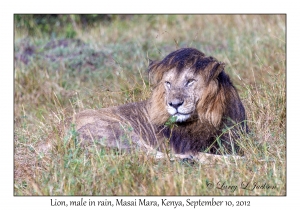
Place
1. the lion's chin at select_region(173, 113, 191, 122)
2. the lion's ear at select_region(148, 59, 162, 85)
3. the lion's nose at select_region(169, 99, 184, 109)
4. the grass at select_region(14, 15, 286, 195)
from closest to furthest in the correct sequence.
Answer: the grass at select_region(14, 15, 286, 195), the lion's nose at select_region(169, 99, 184, 109), the lion's chin at select_region(173, 113, 191, 122), the lion's ear at select_region(148, 59, 162, 85)

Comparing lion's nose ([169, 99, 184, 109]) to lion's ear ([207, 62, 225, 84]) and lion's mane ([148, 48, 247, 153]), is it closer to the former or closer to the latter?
lion's mane ([148, 48, 247, 153])

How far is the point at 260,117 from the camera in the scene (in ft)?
23.6

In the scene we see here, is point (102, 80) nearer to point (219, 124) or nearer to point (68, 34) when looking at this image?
point (68, 34)

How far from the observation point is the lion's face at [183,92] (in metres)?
6.19

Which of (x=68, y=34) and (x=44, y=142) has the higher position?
(x=68, y=34)

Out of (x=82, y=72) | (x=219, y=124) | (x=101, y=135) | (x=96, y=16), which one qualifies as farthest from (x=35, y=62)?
(x=219, y=124)

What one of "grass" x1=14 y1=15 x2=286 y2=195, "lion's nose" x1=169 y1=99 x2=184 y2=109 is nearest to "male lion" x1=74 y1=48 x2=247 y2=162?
"lion's nose" x1=169 y1=99 x2=184 y2=109

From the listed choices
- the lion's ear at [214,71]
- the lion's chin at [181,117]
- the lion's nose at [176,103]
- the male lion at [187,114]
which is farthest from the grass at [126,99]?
the lion's ear at [214,71]

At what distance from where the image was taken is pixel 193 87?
6.31 m

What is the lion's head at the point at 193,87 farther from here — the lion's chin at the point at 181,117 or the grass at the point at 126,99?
the grass at the point at 126,99

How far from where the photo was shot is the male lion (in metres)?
6.29

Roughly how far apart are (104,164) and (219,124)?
1316 mm

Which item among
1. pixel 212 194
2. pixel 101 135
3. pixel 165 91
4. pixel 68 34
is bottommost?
pixel 212 194

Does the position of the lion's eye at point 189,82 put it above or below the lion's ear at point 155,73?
below
